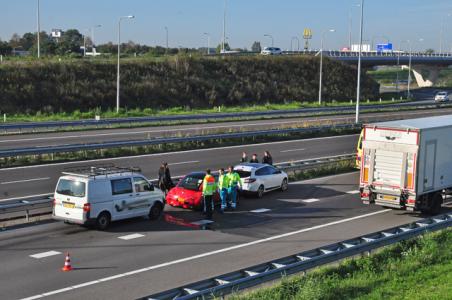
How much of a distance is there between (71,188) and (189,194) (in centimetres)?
454

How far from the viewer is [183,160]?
3222 cm

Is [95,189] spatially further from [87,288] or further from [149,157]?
[149,157]

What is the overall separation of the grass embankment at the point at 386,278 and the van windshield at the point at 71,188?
7478mm

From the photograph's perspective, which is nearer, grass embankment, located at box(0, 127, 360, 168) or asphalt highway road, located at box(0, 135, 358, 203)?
asphalt highway road, located at box(0, 135, 358, 203)

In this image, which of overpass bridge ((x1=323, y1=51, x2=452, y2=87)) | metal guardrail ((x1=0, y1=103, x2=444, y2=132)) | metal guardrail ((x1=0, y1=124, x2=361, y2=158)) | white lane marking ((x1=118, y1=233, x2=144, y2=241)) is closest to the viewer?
white lane marking ((x1=118, y1=233, x2=144, y2=241))

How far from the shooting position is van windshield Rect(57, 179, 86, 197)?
17766 mm

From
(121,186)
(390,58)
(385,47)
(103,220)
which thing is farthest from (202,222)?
(385,47)

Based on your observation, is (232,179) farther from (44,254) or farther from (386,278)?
(386,278)

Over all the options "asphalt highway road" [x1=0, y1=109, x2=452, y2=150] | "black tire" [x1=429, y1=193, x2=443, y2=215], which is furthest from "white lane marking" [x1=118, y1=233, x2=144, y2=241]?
"asphalt highway road" [x1=0, y1=109, x2=452, y2=150]

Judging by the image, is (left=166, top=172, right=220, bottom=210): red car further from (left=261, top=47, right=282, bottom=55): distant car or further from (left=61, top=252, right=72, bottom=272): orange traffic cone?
(left=261, top=47, right=282, bottom=55): distant car

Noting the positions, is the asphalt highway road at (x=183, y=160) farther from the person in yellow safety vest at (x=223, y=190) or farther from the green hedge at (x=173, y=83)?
the green hedge at (x=173, y=83)

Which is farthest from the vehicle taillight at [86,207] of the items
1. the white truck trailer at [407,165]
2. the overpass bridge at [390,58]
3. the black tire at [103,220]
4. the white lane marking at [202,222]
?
the overpass bridge at [390,58]

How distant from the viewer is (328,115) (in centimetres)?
6222

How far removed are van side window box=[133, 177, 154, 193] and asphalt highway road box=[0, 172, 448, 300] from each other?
0.99 meters
